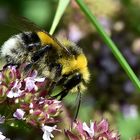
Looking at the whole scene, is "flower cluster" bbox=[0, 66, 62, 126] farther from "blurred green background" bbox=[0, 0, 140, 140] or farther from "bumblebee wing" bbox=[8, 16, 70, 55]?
"blurred green background" bbox=[0, 0, 140, 140]

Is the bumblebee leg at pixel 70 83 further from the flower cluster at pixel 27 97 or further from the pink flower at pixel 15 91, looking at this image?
the pink flower at pixel 15 91

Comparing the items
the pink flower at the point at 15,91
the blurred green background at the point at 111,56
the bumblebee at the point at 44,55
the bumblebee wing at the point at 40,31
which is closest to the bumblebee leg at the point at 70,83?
the bumblebee at the point at 44,55

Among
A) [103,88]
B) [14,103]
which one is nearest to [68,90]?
[14,103]

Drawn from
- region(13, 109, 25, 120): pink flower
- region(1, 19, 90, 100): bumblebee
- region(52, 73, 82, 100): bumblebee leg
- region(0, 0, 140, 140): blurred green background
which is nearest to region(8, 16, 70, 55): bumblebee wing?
region(1, 19, 90, 100): bumblebee

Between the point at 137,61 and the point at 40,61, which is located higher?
the point at 40,61

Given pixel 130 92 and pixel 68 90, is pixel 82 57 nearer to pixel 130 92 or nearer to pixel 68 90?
pixel 68 90

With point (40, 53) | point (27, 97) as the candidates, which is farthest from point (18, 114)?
point (40, 53)
